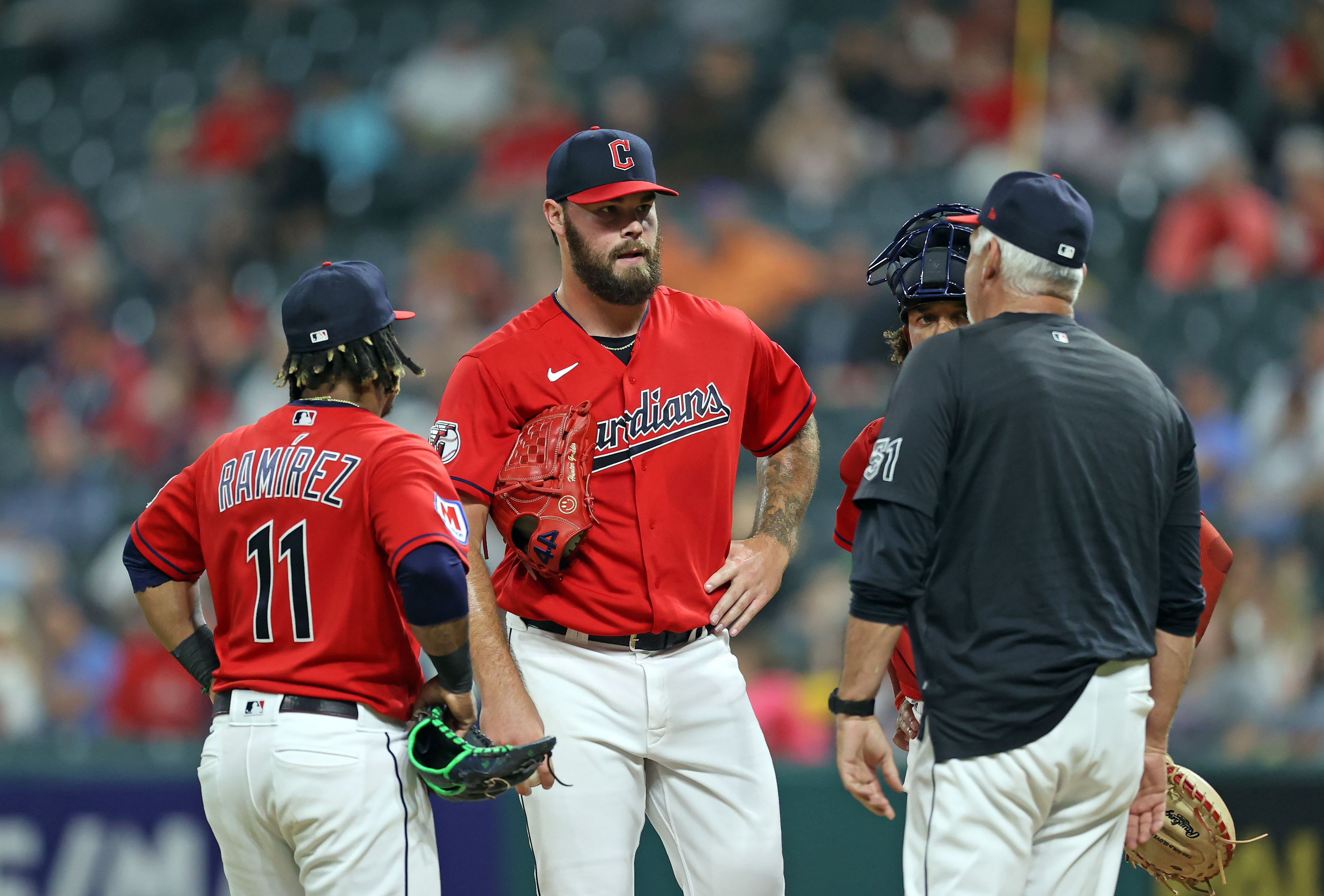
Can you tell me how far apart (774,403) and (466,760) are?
53.6 inches

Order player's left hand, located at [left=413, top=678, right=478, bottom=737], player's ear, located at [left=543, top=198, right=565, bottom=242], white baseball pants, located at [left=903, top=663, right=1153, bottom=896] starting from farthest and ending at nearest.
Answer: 1. player's ear, located at [left=543, top=198, right=565, bottom=242]
2. player's left hand, located at [left=413, top=678, right=478, bottom=737]
3. white baseball pants, located at [left=903, top=663, right=1153, bottom=896]

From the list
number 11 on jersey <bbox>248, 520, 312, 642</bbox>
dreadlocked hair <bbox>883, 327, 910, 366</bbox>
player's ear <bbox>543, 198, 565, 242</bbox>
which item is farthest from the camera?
dreadlocked hair <bbox>883, 327, 910, 366</bbox>

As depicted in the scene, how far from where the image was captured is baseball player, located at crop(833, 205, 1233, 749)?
11.4 ft

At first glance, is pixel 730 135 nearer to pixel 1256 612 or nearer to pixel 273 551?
pixel 1256 612

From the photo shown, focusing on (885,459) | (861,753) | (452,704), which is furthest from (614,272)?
(861,753)

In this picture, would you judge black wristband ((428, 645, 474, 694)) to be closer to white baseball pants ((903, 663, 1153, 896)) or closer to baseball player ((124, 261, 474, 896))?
baseball player ((124, 261, 474, 896))

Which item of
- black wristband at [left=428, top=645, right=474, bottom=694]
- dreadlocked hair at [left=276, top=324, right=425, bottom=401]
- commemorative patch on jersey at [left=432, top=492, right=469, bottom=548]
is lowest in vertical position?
black wristband at [left=428, top=645, right=474, bottom=694]

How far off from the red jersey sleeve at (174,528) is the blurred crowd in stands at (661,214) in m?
3.31

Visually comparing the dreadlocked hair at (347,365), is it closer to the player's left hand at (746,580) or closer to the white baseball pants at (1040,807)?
the player's left hand at (746,580)

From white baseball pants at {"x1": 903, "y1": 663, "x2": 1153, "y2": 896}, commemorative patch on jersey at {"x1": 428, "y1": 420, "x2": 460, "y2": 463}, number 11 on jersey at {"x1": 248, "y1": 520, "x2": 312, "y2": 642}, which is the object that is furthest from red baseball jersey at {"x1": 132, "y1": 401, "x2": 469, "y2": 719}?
white baseball pants at {"x1": 903, "y1": 663, "x2": 1153, "y2": 896}

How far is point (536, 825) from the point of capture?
341 centimetres

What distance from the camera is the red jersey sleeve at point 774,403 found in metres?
3.87

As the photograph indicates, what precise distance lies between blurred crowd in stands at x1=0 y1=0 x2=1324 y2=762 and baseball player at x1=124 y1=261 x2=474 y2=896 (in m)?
3.20

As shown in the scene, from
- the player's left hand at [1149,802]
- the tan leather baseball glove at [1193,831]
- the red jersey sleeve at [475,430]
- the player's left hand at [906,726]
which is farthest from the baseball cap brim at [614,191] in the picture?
the tan leather baseball glove at [1193,831]
